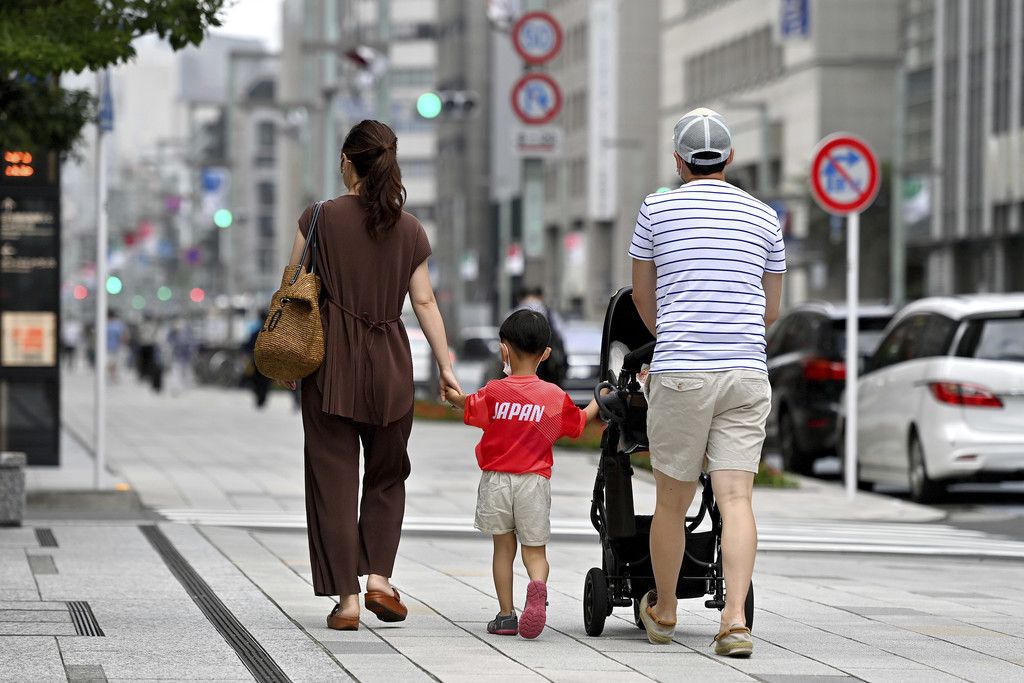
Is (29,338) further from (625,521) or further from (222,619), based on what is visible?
(625,521)

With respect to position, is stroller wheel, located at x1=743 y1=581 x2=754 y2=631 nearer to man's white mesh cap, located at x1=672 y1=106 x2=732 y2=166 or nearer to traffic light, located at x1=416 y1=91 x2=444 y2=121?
man's white mesh cap, located at x1=672 y1=106 x2=732 y2=166

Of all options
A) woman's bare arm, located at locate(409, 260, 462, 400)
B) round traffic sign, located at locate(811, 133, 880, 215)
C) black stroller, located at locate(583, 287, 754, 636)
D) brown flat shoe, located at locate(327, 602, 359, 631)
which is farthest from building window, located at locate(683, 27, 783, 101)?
brown flat shoe, located at locate(327, 602, 359, 631)

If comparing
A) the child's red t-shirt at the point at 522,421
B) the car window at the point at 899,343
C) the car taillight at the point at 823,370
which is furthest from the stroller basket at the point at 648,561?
the car taillight at the point at 823,370

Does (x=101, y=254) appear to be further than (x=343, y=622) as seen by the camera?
Yes

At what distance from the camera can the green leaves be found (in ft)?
39.7

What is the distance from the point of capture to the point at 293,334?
7961 mm

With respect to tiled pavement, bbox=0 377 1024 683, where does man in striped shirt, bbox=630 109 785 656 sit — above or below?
above

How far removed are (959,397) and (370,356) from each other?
8.76 metres

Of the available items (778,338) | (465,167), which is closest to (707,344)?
(778,338)

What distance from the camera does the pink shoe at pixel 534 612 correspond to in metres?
7.71

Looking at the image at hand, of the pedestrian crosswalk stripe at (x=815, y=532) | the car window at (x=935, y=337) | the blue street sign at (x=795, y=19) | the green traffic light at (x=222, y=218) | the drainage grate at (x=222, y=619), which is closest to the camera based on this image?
the drainage grate at (x=222, y=619)

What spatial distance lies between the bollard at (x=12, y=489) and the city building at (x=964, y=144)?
48.3 m

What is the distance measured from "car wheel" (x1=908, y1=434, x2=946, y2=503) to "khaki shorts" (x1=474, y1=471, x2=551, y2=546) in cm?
893

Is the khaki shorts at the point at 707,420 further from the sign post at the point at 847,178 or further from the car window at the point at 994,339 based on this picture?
the sign post at the point at 847,178
